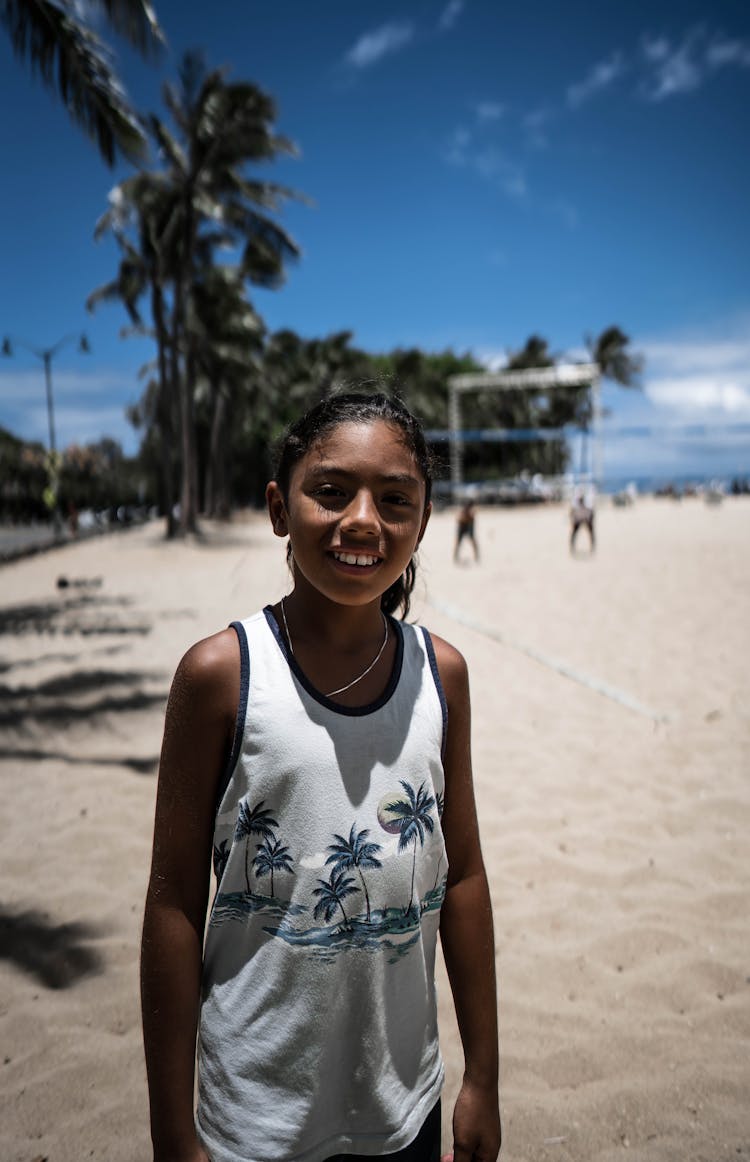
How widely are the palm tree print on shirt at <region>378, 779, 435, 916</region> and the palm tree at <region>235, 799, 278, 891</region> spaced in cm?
19

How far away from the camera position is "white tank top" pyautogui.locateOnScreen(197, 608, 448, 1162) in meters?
1.22

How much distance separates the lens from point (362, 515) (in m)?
1.26

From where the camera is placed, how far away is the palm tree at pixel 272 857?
1.22 m

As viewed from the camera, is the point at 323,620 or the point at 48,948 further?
the point at 48,948

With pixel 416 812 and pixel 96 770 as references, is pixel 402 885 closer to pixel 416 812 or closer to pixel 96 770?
pixel 416 812

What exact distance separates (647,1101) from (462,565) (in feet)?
53.8

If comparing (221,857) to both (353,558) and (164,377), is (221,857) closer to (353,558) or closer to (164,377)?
(353,558)

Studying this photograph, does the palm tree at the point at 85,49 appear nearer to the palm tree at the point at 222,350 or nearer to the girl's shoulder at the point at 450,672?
the girl's shoulder at the point at 450,672

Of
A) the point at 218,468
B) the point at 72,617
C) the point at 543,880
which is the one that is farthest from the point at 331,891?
the point at 218,468

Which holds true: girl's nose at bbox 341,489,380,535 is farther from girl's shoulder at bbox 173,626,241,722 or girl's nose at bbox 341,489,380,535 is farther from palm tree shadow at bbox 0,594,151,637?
palm tree shadow at bbox 0,594,151,637

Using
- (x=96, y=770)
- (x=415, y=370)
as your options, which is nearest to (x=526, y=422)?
(x=415, y=370)

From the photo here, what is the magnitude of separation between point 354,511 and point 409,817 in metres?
0.54

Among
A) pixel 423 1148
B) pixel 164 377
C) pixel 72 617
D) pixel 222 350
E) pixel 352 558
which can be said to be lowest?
pixel 72 617

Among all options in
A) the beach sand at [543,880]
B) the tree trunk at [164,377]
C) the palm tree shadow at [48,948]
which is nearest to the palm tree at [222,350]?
the tree trunk at [164,377]
